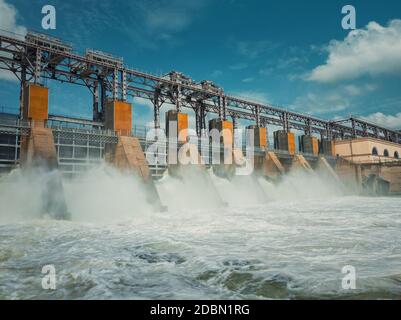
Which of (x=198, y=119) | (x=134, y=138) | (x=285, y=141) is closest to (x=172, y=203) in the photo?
(x=134, y=138)

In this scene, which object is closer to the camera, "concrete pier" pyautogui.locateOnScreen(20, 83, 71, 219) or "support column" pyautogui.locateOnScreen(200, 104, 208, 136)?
"concrete pier" pyautogui.locateOnScreen(20, 83, 71, 219)

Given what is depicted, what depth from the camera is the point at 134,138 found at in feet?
68.8

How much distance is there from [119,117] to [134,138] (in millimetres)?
2321

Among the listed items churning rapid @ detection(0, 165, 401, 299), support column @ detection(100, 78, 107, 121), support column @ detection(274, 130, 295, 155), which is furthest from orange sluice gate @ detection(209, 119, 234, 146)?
churning rapid @ detection(0, 165, 401, 299)

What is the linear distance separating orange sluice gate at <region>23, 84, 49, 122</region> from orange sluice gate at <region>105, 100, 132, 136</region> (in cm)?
465

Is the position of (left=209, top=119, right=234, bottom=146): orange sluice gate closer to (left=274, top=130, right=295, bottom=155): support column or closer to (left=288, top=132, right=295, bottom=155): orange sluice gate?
(left=274, top=130, right=295, bottom=155): support column

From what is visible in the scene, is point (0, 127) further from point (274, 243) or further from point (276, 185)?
point (276, 185)

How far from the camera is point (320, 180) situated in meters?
35.4

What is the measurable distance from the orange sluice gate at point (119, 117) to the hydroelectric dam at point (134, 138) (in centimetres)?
8

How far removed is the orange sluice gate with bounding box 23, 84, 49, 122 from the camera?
696 inches

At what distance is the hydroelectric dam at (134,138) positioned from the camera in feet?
55.5

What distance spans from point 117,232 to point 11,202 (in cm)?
762

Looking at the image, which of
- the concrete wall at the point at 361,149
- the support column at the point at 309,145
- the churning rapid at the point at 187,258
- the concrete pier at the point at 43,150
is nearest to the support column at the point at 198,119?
the support column at the point at 309,145
